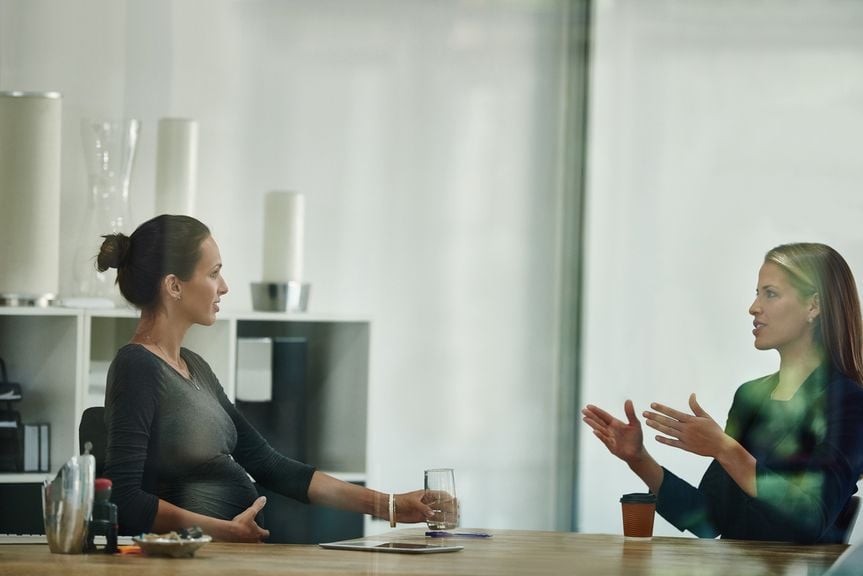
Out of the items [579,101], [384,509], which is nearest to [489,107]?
[579,101]

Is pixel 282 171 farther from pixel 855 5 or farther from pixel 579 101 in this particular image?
pixel 855 5

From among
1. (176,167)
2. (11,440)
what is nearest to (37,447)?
(11,440)

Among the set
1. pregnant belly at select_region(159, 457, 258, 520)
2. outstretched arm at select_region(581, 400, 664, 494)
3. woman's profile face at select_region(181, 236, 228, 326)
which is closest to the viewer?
pregnant belly at select_region(159, 457, 258, 520)

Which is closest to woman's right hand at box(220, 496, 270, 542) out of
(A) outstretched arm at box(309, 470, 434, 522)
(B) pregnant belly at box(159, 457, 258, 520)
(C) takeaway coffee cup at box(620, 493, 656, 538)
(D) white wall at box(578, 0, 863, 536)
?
(B) pregnant belly at box(159, 457, 258, 520)

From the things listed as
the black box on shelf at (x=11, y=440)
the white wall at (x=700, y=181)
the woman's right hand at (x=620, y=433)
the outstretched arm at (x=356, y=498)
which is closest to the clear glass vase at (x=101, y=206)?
the black box on shelf at (x=11, y=440)

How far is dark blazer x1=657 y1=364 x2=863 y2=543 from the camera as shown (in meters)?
1.78

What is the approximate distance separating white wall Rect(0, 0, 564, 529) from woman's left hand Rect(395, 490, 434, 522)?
254mm

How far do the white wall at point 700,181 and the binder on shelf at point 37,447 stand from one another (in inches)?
42.1

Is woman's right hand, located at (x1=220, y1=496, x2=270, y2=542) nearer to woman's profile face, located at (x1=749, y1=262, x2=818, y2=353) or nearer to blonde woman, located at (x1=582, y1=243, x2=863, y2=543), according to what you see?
blonde woman, located at (x1=582, y1=243, x2=863, y2=543)

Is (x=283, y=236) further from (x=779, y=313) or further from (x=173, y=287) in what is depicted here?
(x=779, y=313)

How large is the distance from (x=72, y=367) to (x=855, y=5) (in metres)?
1.69

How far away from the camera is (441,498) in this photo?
5.38 ft

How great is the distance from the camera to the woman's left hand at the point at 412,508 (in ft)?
5.85

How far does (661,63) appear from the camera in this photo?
251 centimetres
